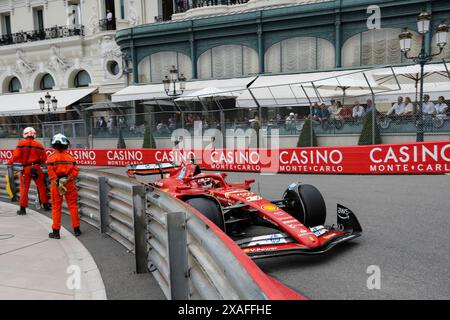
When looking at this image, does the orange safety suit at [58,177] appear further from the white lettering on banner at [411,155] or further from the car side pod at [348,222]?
the white lettering on banner at [411,155]

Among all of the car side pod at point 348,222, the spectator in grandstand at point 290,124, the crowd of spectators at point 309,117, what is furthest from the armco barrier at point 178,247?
the spectator in grandstand at point 290,124

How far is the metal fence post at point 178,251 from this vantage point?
129 inches

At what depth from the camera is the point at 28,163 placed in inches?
319

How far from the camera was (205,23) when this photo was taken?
24.7 metres

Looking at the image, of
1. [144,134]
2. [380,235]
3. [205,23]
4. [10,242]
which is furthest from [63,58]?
[380,235]

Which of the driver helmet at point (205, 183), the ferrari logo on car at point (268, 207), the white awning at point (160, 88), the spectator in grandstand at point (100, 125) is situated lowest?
the ferrari logo on car at point (268, 207)

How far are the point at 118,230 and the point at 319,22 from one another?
1925 cm

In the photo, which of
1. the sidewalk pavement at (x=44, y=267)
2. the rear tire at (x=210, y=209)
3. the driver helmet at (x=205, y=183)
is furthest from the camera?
the driver helmet at (x=205, y=183)

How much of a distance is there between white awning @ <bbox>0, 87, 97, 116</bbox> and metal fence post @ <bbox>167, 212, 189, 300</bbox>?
27589 millimetres

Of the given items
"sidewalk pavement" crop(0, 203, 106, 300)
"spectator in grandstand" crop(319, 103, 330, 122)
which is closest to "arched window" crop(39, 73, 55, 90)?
"spectator in grandstand" crop(319, 103, 330, 122)

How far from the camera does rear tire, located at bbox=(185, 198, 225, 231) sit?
479cm

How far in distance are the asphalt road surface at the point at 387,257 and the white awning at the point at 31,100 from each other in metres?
25.4

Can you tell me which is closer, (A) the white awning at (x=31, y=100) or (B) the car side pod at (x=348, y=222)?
(B) the car side pod at (x=348, y=222)
